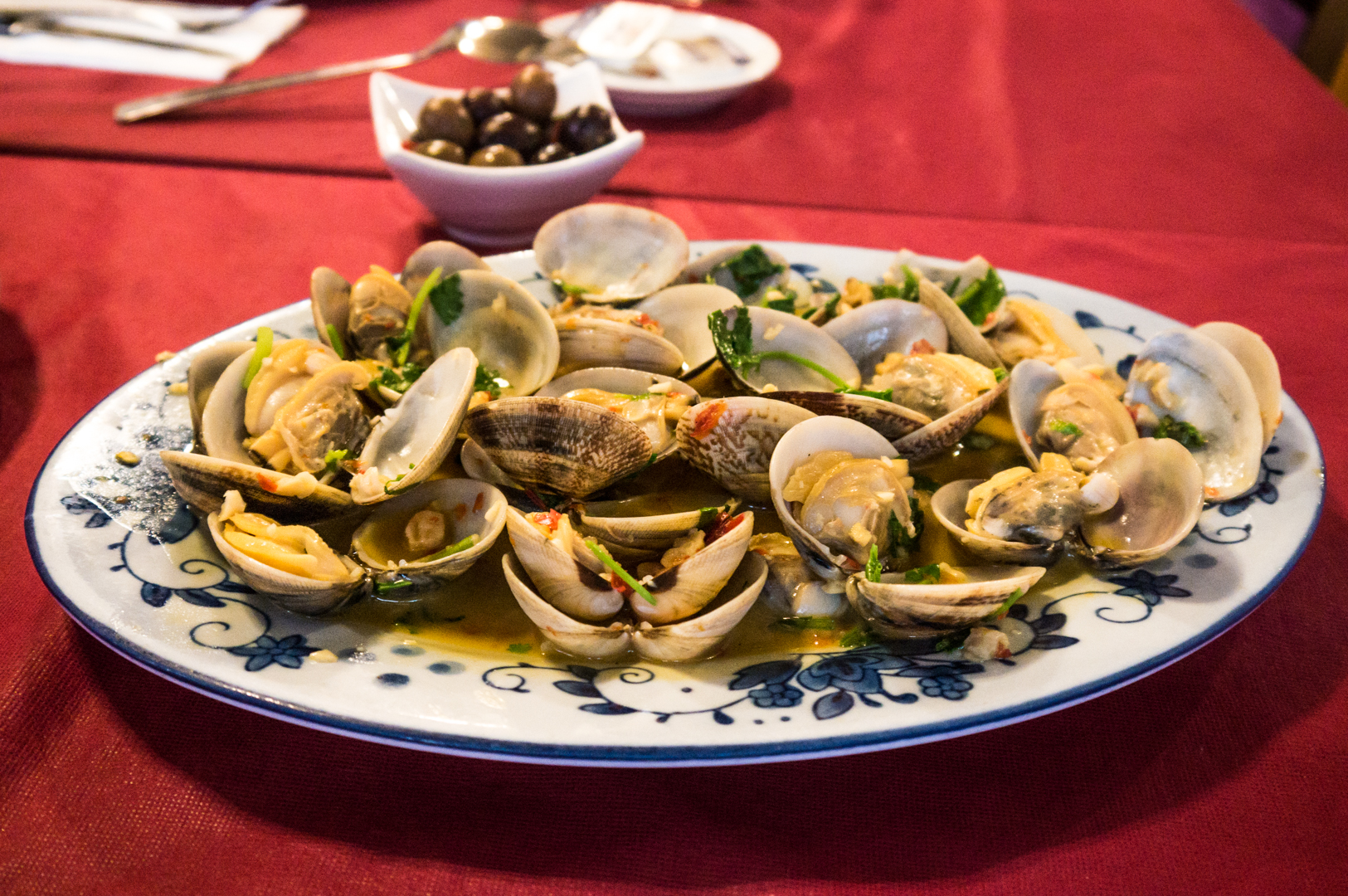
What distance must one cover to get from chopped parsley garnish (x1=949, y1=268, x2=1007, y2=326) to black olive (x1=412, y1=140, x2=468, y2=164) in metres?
1.38

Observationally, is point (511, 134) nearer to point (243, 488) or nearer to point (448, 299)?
point (448, 299)

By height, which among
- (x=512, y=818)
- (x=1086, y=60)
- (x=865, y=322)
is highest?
(x=1086, y=60)

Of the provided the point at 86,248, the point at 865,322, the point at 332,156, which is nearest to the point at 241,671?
the point at 865,322

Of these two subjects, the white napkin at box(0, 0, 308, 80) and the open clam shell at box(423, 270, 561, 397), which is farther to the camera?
the white napkin at box(0, 0, 308, 80)

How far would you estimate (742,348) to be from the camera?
1.81 meters

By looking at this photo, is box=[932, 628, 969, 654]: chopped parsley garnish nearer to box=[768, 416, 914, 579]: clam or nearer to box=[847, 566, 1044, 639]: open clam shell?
Answer: box=[847, 566, 1044, 639]: open clam shell

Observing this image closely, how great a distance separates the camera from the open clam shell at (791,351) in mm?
1838

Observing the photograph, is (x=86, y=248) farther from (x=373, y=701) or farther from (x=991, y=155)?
(x=991, y=155)

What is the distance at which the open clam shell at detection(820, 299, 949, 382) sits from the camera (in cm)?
193

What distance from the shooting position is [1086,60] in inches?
152

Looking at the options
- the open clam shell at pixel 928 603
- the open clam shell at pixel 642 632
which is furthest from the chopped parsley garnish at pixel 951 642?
the open clam shell at pixel 642 632

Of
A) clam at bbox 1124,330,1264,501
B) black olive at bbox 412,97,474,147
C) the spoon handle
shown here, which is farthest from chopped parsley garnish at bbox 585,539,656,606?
the spoon handle

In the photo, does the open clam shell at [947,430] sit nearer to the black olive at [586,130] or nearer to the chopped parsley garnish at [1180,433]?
the chopped parsley garnish at [1180,433]

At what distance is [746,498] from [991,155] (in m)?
2.14
